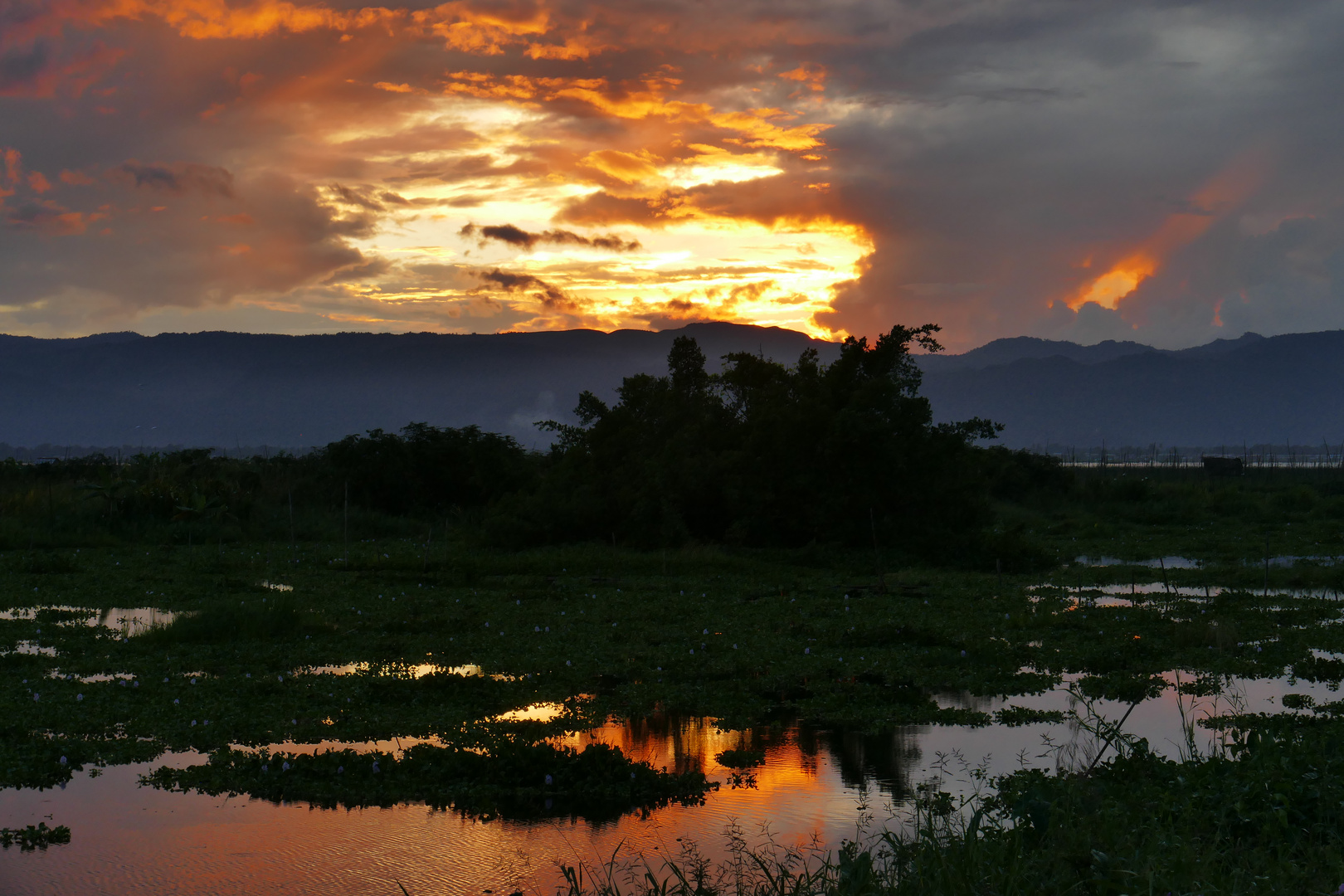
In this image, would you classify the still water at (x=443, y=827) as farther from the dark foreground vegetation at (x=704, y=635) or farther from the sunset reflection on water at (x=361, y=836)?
the dark foreground vegetation at (x=704, y=635)

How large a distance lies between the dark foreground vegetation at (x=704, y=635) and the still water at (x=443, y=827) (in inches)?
10.4

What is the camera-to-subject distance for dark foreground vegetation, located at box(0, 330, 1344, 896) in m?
7.28

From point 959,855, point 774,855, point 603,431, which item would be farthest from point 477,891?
point 603,431

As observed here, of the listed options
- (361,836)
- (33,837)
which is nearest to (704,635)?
(361,836)

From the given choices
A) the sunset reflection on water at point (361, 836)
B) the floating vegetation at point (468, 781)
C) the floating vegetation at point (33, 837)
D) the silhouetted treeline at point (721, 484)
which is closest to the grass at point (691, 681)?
the floating vegetation at point (468, 781)

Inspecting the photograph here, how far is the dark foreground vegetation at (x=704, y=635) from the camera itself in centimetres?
728

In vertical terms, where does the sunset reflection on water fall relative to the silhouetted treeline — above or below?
below

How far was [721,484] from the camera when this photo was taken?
2911 cm

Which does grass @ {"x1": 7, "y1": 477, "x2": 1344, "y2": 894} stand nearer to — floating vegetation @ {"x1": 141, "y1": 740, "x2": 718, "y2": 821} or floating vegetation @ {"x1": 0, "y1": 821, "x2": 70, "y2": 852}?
floating vegetation @ {"x1": 141, "y1": 740, "x2": 718, "y2": 821}

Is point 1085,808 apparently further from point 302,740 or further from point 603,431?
point 603,431

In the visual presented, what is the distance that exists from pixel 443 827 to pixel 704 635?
Answer: 8311mm

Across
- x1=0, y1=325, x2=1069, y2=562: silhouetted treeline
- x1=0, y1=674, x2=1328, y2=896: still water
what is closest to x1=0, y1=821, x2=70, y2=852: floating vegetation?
x1=0, y1=674, x2=1328, y2=896: still water

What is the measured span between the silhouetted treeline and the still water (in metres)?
17.3

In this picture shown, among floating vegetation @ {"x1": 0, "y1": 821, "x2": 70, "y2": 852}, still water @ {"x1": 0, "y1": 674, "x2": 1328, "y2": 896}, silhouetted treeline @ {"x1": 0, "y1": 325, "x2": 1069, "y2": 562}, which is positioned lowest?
still water @ {"x1": 0, "y1": 674, "x2": 1328, "y2": 896}
